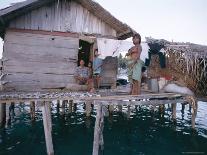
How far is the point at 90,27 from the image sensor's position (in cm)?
1313

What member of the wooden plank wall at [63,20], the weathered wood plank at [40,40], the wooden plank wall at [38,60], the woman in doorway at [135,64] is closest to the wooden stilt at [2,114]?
the wooden plank wall at [38,60]

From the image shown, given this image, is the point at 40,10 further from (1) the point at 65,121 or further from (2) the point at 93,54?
(1) the point at 65,121

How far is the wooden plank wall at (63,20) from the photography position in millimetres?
12156

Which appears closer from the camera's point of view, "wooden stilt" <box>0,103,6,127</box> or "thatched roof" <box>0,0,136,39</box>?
"thatched roof" <box>0,0,136,39</box>

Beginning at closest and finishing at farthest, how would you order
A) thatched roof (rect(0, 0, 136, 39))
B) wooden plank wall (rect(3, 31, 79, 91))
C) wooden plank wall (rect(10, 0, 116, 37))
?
thatched roof (rect(0, 0, 136, 39)), wooden plank wall (rect(3, 31, 79, 91)), wooden plank wall (rect(10, 0, 116, 37))

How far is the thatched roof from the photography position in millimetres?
11141

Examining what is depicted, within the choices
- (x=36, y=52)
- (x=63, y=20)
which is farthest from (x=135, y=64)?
(x=36, y=52)

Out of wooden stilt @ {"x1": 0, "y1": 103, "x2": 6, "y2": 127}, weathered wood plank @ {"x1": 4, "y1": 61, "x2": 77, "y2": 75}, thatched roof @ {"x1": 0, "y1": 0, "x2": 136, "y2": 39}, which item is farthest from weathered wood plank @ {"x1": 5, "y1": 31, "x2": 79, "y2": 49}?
wooden stilt @ {"x1": 0, "y1": 103, "x2": 6, "y2": 127}

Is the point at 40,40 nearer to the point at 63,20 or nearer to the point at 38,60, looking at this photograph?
the point at 38,60

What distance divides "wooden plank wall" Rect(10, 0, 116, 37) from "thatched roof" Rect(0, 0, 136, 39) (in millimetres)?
229

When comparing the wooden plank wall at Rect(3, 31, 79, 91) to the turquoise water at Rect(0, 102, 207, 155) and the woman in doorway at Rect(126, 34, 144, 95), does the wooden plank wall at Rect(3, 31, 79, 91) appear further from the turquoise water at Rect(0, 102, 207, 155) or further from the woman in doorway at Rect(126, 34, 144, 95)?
the woman in doorway at Rect(126, 34, 144, 95)

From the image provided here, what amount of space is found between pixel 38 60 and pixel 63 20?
2.31m

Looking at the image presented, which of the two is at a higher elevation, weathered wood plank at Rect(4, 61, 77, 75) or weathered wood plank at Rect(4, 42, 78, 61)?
weathered wood plank at Rect(4, 42, 78, 61)

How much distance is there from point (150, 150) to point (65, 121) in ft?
20.3
